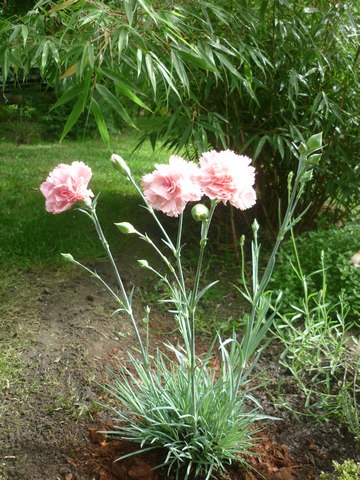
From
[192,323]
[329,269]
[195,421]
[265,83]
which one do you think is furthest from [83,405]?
[265,83]

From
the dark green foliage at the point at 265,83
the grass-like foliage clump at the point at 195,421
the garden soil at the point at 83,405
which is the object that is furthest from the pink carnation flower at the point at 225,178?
the dark green foliage at the point at 265,83

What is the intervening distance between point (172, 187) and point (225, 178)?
0.14m

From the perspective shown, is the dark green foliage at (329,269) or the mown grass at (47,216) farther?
the mown grass at (47,216)

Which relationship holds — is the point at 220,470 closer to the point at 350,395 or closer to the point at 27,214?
the point at 350,395

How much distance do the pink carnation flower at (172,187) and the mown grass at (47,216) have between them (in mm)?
1571

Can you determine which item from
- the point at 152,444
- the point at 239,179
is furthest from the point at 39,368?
the point at 239,179

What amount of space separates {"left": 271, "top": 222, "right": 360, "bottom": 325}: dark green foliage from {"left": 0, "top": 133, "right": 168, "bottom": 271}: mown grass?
1.04m

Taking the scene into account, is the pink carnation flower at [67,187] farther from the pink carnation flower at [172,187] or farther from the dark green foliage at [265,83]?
the dark green foliage at [265,83]

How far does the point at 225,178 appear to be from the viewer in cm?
146

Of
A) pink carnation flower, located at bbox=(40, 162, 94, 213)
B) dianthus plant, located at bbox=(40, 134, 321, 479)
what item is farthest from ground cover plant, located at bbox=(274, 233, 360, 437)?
pink carnation flower, located at bbox=(40, 162, 94, 213)

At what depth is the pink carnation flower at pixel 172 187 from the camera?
4.92ft

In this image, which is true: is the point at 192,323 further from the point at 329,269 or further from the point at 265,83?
the point at 265,83

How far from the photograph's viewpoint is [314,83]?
3375 millimetres

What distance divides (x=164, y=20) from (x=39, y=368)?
145 cm
